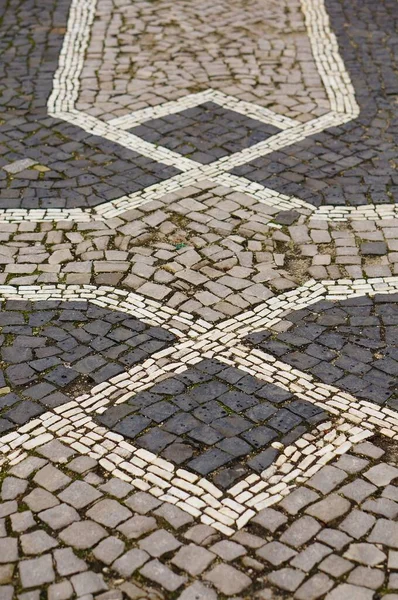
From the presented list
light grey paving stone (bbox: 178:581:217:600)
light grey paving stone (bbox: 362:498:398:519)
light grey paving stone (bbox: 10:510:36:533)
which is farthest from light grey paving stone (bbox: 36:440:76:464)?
light grey paving stone (bbox: 362:498:398:519)

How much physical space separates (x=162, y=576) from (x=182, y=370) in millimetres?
1944

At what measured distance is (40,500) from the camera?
5719mm

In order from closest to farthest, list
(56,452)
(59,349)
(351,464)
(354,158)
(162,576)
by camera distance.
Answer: (162,576) → (351,464) → (56,452) → (59,349) → (354,158)

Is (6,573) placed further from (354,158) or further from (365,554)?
(354,158)

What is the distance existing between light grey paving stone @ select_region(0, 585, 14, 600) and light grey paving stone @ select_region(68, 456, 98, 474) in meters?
0.97

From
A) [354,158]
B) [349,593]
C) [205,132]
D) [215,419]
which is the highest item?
[205,132]

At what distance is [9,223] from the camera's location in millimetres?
8734

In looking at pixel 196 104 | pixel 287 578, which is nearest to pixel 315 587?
pixel 287 578

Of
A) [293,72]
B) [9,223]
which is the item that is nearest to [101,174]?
[9,223]

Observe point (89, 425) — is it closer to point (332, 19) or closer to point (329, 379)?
point (329, 379)

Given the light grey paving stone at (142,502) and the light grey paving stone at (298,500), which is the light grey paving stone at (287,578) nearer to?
the light grey paving stone at (298,500)

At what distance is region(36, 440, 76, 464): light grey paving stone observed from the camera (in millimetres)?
6035

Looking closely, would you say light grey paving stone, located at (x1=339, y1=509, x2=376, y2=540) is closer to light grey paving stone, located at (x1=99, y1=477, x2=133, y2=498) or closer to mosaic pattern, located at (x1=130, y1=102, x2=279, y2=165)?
light grey paving stone, located at (x1=99, y1=477, x2=133, y2=498)

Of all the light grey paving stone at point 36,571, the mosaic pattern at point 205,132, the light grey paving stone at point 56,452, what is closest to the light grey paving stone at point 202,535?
the light grey paving stone at point 36,571
